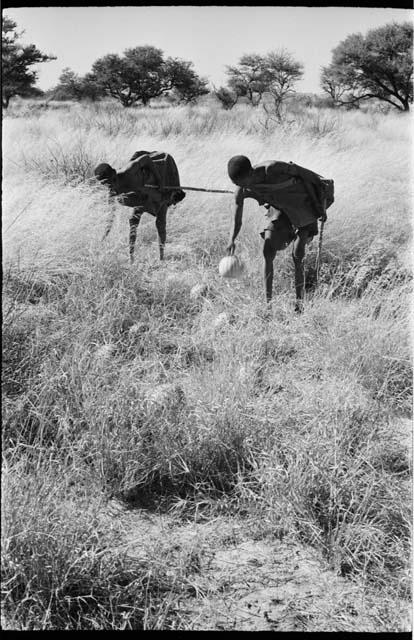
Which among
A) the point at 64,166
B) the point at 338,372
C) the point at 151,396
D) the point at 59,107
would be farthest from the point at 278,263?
the point at 59,107

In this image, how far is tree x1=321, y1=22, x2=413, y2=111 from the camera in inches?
430

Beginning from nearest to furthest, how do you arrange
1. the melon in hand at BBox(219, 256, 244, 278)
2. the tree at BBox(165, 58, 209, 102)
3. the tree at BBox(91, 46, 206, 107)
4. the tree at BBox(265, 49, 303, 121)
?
the melon in hand at BBox(219, 256, 244, 278)
the tree at BBox(165, 58, 209, 102)
the tree at BBox(91, 46, 206, 107)
the tree at BBox(265, 49, 303, 121)

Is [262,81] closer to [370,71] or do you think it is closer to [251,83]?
[251,83]

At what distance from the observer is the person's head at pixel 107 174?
4.99 m

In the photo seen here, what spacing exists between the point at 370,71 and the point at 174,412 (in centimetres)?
1262

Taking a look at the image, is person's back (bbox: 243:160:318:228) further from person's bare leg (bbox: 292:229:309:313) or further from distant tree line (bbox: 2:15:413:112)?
distant tree line (bbox: 2:15:413:112)

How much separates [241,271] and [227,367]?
759mm

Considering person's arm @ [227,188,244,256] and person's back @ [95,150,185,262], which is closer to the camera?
person's arm @ [227,188,244,256]

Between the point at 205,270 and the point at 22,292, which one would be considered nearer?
the point at 22,292

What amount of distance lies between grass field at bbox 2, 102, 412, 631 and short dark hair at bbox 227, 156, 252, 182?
832 mm

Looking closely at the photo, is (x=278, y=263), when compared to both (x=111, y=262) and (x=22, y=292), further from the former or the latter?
(x=22, y=292)

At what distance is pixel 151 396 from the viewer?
3.24m

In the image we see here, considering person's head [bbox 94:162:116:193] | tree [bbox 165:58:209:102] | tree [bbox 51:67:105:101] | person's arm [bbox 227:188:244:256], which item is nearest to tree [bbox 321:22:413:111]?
tree [bbox 165:58:209:102]

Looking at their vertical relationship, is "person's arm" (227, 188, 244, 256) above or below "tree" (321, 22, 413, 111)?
below
